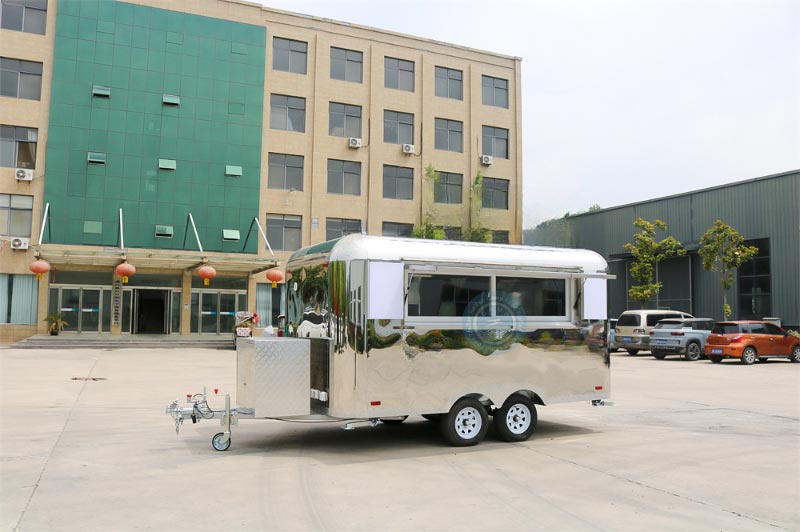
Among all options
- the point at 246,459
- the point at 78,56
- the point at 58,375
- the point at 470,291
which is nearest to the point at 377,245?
the point at 470,291

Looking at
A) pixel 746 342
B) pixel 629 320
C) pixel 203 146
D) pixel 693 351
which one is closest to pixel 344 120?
pixel 203 146

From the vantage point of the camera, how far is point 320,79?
1485 inches

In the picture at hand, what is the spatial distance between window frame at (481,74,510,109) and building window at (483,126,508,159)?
1.65 m

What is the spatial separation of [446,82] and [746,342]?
24.8 m

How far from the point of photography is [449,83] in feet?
136

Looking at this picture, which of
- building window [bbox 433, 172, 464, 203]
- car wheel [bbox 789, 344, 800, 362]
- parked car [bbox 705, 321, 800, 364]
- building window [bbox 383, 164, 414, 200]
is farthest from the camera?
building window [bbox 433, 172, 464, 203]

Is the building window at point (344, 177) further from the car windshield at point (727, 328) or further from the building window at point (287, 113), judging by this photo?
the car windshield at point (727, 328)

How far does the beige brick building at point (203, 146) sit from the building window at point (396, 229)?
0.18m

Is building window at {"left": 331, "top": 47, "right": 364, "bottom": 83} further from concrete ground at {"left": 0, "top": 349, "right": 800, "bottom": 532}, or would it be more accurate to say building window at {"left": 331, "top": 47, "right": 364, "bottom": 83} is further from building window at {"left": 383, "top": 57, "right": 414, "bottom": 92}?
concrete ground at {"left": 0, "top": 349, "right": 800, "bottom": 532}

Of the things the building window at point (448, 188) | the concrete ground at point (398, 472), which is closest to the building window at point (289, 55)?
the building window at point (448, 188)

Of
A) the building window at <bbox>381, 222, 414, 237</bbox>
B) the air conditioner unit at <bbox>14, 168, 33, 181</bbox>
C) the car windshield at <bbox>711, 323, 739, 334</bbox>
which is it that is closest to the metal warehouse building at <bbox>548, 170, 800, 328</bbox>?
the car windshield at <bbox>711, 323, 739, 334</bbox>

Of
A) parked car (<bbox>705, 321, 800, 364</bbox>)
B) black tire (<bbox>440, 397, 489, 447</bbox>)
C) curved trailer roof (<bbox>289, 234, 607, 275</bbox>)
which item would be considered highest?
curved trailer roof (<bbox>289, 234, 607, 275</bbox>)

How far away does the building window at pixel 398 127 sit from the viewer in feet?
130

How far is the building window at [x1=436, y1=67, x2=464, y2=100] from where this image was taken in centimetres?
4122
